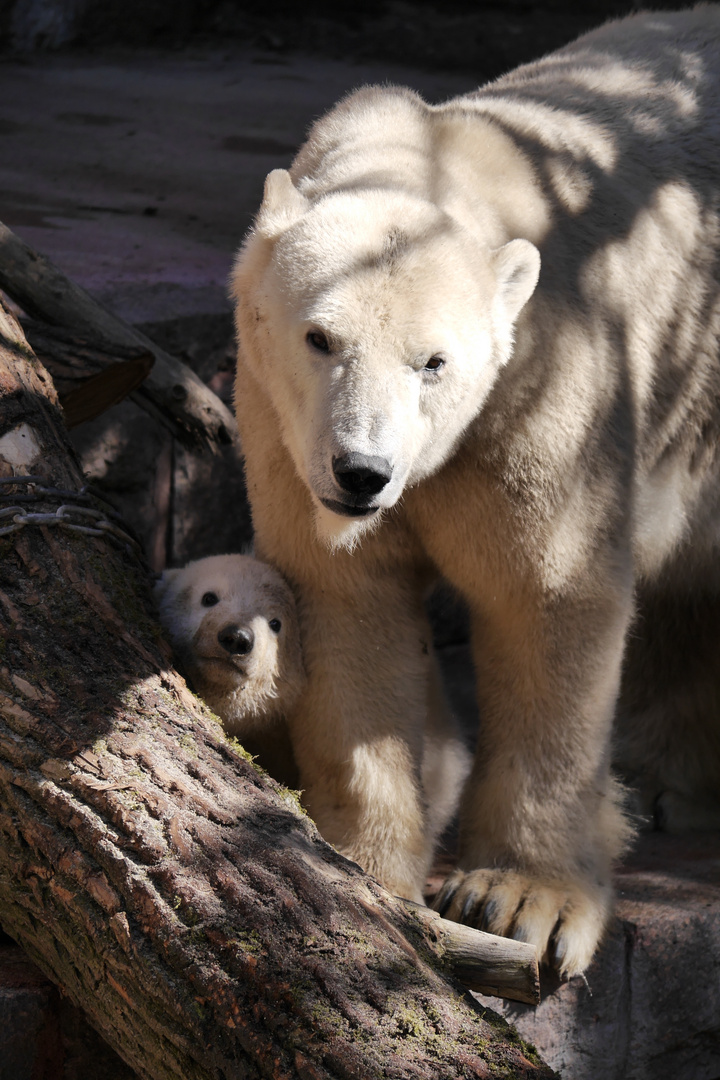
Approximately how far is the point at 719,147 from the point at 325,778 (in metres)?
2.16

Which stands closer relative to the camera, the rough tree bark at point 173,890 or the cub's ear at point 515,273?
the rough tree bark at point 173,890

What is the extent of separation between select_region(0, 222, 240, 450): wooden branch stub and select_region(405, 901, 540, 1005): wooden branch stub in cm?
207

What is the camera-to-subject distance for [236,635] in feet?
9.34

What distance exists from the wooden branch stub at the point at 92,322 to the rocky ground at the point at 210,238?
63 cm

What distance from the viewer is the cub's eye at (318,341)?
2398 millimetres

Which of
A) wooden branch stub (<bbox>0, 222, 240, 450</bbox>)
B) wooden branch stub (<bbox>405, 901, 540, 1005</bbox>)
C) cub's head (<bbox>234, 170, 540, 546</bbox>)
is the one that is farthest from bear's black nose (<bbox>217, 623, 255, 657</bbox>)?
wooden branch stub (<bbox>0, 222, 240, 450</bbox>)

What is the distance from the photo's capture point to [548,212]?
2.88 m

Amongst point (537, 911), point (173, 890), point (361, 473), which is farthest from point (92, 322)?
point (537, 911)

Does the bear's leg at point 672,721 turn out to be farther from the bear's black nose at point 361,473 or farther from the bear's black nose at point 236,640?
the bear's black nose at point 361,473

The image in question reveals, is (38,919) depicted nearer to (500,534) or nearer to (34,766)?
(34,766)

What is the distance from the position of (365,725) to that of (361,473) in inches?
42.4

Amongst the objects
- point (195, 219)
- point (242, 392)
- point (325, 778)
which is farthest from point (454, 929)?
point (195, 219)

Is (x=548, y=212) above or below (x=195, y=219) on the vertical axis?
above

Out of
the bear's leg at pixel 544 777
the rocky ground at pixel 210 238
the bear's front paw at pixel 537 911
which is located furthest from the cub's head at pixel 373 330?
the rocky ground at pixel 210 238
